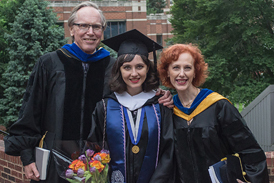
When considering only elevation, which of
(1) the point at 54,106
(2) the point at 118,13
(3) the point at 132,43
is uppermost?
(2) the point at 118,13

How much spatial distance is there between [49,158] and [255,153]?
175 cm

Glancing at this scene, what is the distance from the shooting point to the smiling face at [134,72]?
9.02ft

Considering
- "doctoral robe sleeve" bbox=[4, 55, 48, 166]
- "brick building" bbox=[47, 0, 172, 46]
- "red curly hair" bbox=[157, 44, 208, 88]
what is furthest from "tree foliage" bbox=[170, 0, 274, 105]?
"brick building" bbox=[47, 0, 172, 46]

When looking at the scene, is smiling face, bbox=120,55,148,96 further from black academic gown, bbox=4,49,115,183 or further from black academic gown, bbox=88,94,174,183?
black academic gown, bbox=4,49,115,183

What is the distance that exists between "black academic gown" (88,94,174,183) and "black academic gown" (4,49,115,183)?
232 mm

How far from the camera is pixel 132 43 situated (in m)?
2.90

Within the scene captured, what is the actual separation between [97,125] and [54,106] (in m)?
0.48

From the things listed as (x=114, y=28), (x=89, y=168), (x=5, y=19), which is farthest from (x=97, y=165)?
(x=114, y=28)

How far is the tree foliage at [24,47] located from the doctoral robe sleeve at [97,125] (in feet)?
22.8

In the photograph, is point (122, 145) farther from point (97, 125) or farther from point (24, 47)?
point (24, 47)

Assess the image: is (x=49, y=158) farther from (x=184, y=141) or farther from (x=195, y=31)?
(x=195, y=31)

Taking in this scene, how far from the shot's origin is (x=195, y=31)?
517 inches

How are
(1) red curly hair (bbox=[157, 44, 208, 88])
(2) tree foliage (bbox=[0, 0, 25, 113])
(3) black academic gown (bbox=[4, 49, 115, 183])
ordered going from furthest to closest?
1. (2) tree foliage (bbox=[0, 0, 25, 113])
2. (3) black academic gown (bbox=[4, 49, 115, 183])
3. (1) red curly hair (bbox=[157, 44, 208, 88])

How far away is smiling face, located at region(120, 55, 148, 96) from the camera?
9.02ft
